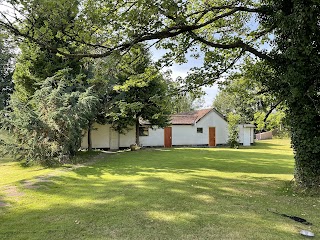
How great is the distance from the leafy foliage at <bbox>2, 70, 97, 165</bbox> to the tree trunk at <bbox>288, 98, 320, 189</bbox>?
9877 millimetres

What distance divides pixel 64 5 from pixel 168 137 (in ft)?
70.3

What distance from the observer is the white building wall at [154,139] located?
25.8 metres

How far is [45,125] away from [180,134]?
16241 millimetres

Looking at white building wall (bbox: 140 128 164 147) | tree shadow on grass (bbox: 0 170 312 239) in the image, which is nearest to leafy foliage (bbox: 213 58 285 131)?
tree shadow on grass (bbox: 0 170 312 239)

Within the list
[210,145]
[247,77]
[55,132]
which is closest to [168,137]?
[210,145]

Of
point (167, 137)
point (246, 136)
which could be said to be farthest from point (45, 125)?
point (246, 136)

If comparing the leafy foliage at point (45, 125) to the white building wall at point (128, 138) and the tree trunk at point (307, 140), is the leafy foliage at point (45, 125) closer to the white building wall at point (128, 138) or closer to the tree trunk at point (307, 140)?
the tree trunk at point (307, 140)

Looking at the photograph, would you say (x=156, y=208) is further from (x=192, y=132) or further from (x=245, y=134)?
(x=245, y=134)

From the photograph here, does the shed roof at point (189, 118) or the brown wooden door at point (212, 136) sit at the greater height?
the shed roof at point (189, 118)

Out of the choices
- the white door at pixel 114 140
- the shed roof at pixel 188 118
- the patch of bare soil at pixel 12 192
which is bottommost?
the patch of bare soil at pixel 12 192

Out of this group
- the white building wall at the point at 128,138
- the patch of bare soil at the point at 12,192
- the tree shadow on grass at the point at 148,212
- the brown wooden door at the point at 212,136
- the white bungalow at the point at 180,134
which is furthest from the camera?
the brown wooden door at the point at 212,136

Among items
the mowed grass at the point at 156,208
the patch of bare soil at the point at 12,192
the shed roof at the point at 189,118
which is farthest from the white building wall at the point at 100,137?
the patch of bare soil at the point at 12,192

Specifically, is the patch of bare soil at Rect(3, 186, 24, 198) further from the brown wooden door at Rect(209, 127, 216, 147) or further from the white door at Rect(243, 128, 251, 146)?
the white door at Rect(243, 128, 251, 146)

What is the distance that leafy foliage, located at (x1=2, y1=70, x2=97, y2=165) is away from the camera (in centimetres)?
1288
